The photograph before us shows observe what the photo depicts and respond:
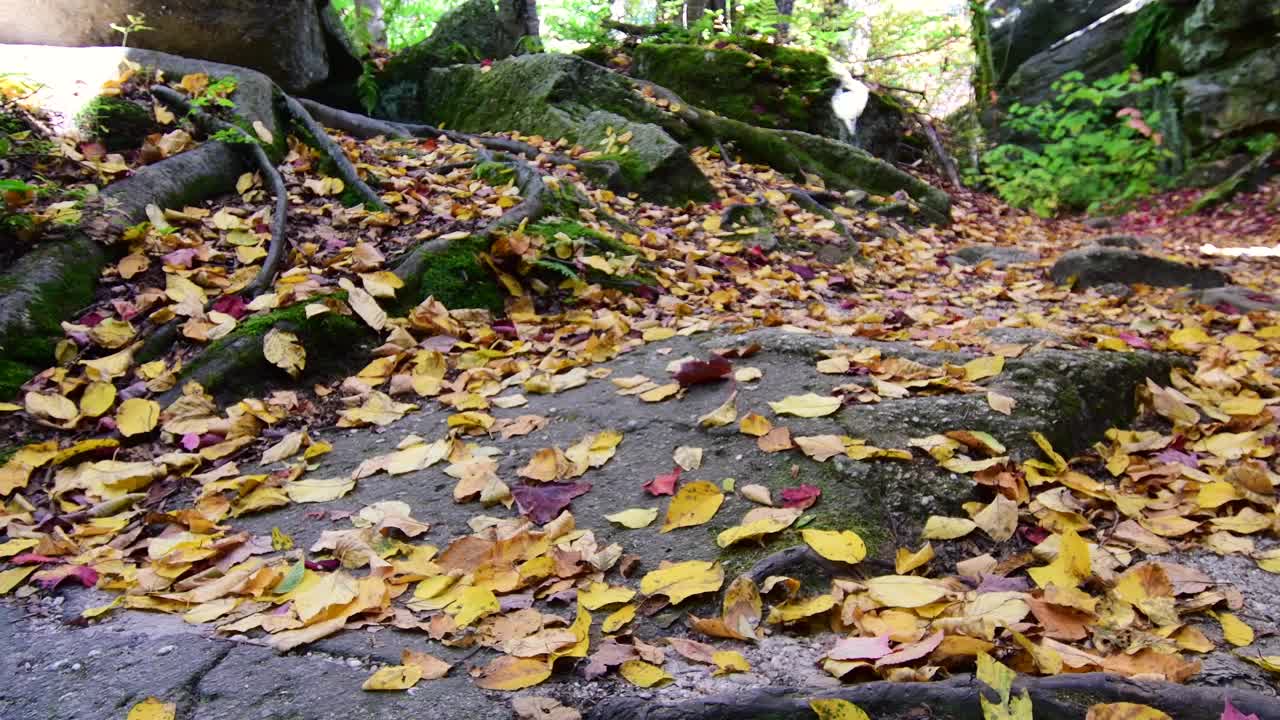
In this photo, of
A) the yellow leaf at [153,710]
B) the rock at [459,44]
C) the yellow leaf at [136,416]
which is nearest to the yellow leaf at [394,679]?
the yellow leaf at [153,710]

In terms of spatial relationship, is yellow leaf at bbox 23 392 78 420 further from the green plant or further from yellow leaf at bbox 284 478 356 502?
the green plant

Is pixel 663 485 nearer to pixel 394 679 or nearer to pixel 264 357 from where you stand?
pixel 394 679

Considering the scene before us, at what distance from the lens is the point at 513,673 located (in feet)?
4.46

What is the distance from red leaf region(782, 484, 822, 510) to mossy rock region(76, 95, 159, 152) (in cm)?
392

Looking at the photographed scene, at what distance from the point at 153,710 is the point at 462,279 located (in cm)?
248

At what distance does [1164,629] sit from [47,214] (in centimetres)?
396

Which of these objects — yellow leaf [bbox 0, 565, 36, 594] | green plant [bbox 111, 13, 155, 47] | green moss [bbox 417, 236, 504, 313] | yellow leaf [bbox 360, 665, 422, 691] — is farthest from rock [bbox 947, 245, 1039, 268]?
green plant [bbox 111, 13, 155, 47]

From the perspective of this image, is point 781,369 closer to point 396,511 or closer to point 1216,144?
point 396,511

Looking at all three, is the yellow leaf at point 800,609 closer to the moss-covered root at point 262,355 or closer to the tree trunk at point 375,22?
the moss-covered root at point 262,355

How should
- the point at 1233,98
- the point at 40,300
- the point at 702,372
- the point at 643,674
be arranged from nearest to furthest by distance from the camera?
the point at 643,674, the point at 702,372, the point at 40,300, the point at 1233,98

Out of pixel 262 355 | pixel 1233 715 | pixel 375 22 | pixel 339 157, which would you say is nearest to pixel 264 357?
pixel 262 355

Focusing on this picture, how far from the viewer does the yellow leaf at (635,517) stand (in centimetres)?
190

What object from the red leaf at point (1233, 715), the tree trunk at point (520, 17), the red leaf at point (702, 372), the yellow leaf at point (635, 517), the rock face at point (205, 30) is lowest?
the yellow leaf at point (635, 517)

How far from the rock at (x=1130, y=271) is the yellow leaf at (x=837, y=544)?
4.04m
